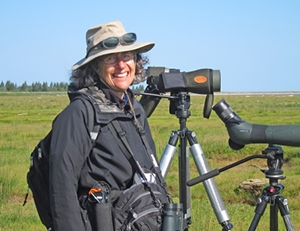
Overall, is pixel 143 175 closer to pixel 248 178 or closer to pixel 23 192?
pixel 23 192

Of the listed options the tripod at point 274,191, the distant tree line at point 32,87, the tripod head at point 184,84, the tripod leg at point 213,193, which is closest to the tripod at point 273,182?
the tripod at point 274,191

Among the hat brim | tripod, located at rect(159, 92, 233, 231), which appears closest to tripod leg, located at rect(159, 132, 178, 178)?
tripod, located at rect(159, 92, 233, 231)

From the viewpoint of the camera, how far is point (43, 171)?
2184 millimetres

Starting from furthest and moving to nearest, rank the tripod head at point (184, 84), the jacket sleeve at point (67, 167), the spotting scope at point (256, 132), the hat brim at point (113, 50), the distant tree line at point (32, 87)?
the distant tree line at point (32, 87) < the tripod head at point (184, 84) < the spotting scope at point (256, 132) < the hat brim at point (113, 50) < the jacket sleeve at point (67, 167)

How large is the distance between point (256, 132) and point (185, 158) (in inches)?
32.2

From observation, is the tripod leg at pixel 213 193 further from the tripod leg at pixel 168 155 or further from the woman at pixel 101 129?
the woman at pixel 101 129

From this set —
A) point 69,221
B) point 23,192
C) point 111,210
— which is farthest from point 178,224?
point 23,192

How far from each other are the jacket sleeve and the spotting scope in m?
1.12

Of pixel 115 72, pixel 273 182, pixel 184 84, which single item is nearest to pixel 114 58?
pixel 115 72

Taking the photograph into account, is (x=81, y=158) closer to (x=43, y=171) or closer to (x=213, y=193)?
(x=43, y=171)

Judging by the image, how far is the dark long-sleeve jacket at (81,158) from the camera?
6.73ft

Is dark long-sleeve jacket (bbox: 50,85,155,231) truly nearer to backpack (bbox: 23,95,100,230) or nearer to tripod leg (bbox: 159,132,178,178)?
backpack (bbox: 23,95,100,230)

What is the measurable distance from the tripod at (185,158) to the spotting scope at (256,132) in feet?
1.61

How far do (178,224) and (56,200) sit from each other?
0.50 meters
